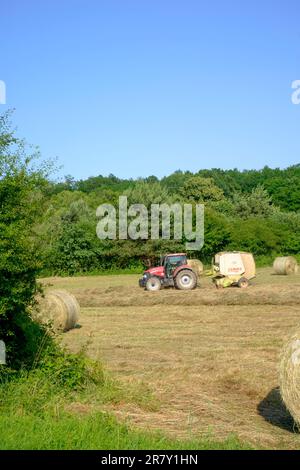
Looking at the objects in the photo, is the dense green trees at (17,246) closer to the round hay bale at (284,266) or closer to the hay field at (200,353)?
the hay field at (200,353)

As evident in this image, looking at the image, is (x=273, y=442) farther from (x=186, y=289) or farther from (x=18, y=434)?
(x=186, y=289)

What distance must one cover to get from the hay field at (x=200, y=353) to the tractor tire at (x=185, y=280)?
7.34ft

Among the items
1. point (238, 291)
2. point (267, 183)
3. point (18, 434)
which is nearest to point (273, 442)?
point (18, 434)

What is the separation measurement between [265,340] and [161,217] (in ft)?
108

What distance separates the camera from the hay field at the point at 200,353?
790 centimetres

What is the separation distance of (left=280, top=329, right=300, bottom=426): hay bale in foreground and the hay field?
329mm

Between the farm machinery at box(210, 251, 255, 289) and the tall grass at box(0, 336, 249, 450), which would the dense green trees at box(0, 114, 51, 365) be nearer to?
the tall grass at box(0, 336, 249, 450)

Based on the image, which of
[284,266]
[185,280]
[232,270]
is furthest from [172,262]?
[284,266]

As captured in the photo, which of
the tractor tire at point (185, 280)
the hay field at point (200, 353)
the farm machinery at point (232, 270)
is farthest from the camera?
the farm machinery at point (232, 270)

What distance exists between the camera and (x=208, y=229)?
48250mm

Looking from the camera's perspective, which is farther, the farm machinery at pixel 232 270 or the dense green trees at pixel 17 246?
the farm machinery at pixel 232 270

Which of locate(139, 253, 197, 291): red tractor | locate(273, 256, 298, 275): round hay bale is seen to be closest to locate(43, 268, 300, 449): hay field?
locate(139, 253, 197, 291): red tractor

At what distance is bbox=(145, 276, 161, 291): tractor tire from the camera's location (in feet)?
89.2

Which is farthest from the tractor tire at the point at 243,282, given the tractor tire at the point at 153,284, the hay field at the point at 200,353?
the hay field at the point at 200,353
